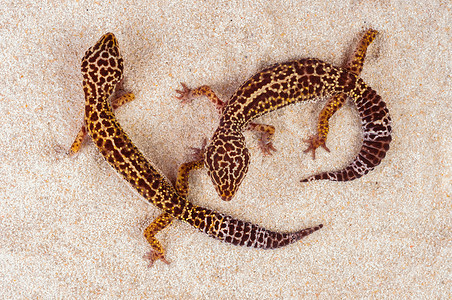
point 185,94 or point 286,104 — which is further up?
point 286,104

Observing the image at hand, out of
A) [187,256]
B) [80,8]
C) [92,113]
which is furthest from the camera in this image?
[187,256]

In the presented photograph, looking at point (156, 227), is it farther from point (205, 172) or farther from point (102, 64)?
point (102, 64)

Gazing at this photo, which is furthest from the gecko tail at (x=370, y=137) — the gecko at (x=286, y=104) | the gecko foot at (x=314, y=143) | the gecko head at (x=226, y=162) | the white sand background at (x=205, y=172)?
the gecko head at (x=226, y=162)

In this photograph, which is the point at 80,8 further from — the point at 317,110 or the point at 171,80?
the point at 317,110

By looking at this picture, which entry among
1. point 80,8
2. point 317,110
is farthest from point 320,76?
point 80,8

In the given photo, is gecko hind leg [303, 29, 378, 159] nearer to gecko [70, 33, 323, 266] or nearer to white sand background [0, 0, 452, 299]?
white sand background [0, 0, 452, 299]

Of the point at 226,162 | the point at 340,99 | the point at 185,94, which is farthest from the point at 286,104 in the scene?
the point at 185,94

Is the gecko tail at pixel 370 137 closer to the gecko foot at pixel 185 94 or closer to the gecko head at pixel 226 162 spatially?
the gecko head at pixel 226 162
